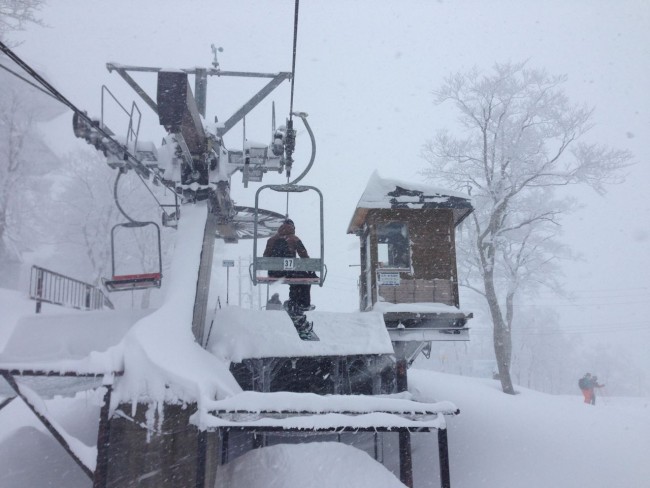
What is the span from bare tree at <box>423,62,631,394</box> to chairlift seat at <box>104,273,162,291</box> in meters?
13.9

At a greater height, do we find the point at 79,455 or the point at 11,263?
the point at 11,263

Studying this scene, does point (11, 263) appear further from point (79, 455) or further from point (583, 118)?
point (583, 118)

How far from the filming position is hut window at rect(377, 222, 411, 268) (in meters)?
11.1

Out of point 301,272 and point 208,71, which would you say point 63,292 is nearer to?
point 301,272

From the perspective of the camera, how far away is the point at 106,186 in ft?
77.4

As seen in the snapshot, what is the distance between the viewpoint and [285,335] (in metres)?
8.30

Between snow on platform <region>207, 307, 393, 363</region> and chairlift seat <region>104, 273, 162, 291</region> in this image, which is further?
snow on platform <region>207, 307, 393, 363</region>

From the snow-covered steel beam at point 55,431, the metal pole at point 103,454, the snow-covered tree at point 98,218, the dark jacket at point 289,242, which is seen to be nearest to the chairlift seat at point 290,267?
the dark jacket at point 289,242

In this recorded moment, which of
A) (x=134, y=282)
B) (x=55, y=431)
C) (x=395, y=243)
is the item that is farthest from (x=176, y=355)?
(x=395, y=243)

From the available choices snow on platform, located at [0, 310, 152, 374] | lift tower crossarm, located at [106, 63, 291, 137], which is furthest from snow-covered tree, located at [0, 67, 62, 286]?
snow on platform, located at [0, 310, 152, 374]

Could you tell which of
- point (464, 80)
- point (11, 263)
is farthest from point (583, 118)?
point (11, 263)

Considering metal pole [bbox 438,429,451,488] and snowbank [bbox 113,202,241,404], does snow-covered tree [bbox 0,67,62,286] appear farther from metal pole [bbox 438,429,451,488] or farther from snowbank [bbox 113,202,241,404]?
metal pole [bbox 438,429,451,488]

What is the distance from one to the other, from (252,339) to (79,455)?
3173mm

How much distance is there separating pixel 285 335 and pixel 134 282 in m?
2.89
